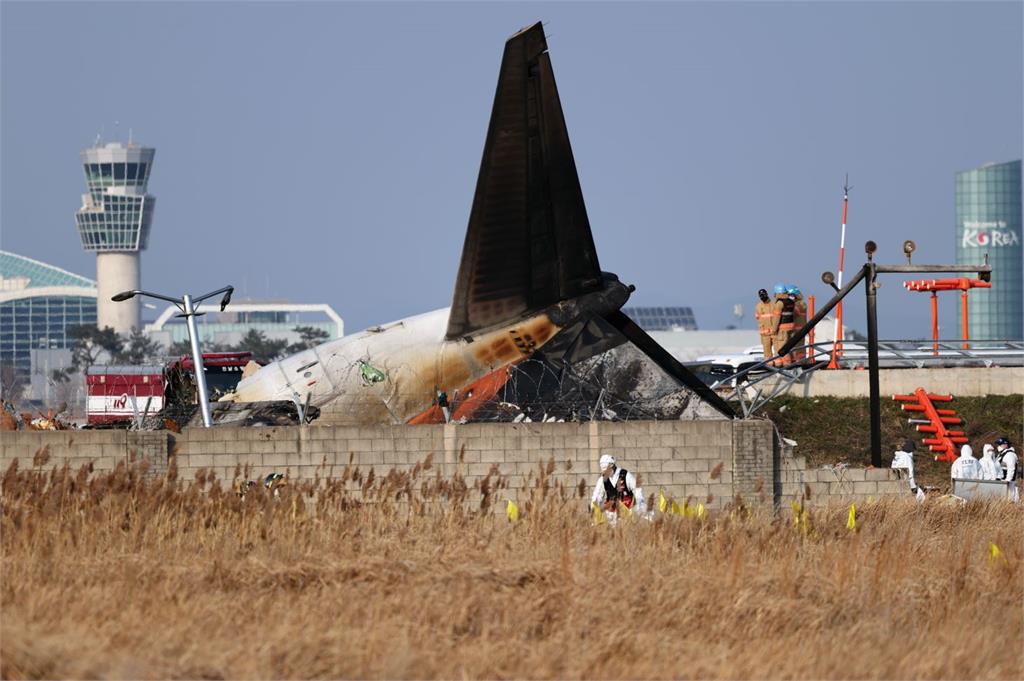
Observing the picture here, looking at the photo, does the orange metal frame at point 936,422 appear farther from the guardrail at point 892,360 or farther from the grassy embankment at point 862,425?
the guardrail at point 892,360

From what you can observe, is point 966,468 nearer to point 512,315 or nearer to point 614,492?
point 512,315

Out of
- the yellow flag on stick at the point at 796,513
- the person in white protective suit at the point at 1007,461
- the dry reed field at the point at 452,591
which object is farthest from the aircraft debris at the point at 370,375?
the person in white protective suit at the point at 1007,461

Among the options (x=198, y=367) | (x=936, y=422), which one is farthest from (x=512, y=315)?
(x=936, y=422)

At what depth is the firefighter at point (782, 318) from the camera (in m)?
42.8

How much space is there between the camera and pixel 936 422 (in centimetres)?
3891

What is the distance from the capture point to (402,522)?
1938 cm

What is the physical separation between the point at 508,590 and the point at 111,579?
4231 mm

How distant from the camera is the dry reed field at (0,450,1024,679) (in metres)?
15.2

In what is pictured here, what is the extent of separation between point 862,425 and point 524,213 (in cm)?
1265

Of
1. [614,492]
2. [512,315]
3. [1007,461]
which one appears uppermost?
[512,315]

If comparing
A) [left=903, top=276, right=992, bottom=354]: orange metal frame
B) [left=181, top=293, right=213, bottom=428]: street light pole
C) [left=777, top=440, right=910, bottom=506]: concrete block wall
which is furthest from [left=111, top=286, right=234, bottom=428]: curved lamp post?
[left=903, top=276, right=992, bottom=354]: orange metal frame

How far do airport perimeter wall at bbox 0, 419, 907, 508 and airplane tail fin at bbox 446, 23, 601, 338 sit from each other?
145 inches

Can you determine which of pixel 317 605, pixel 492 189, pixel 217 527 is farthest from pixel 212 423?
pixel 317 605

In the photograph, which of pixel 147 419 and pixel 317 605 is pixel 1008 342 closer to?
pixel 147 419
